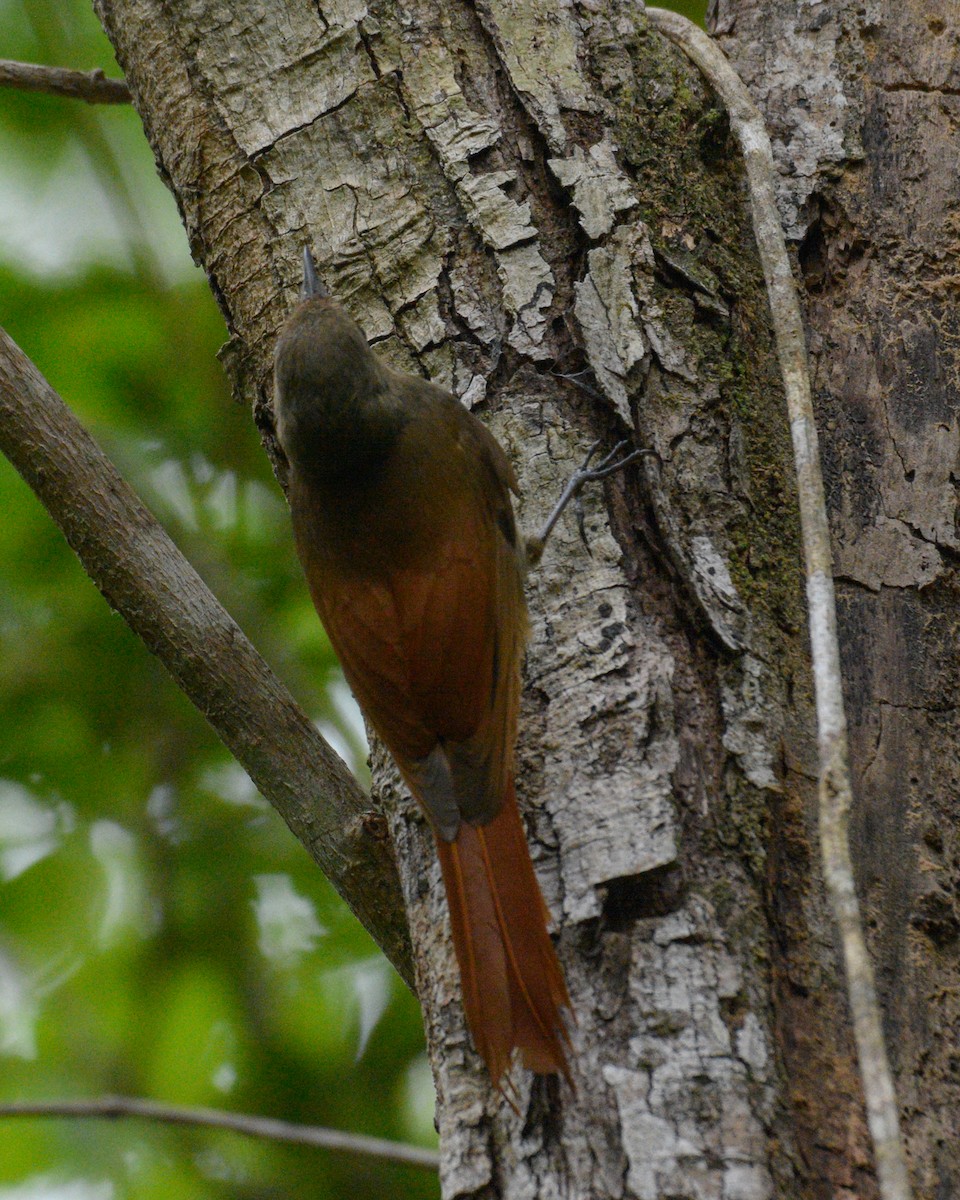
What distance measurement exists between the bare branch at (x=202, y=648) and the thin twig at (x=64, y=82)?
3.30 feet

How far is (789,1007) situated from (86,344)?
2512 millimetres

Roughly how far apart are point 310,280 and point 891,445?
1043 mm

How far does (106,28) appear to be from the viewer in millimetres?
2713

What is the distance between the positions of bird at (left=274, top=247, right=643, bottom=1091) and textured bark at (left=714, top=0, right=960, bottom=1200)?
397 mm

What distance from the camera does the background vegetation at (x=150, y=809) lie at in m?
3.32

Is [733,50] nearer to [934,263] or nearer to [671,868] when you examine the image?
[934,263]

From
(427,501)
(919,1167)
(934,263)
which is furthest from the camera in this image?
(427,501)

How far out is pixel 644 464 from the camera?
2.02 meters

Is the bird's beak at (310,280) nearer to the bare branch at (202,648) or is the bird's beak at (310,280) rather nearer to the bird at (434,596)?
the bird at (434,596)

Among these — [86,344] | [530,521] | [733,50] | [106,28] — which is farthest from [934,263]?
[86,344]

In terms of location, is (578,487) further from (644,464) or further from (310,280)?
(310,280)

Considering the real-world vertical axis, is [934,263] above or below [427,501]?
above

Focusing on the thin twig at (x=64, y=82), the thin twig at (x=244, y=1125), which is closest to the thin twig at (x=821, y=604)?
the thin twig at (x=244, y=1125)

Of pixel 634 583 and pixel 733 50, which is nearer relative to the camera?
pixel 634 583
